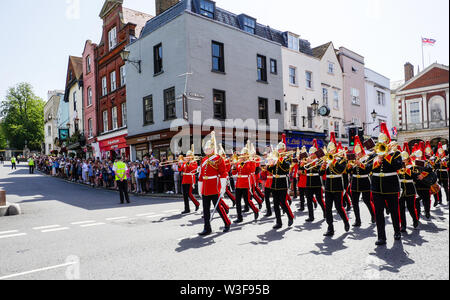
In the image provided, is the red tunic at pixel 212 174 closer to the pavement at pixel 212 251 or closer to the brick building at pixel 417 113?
the pavement at pixel 212 251

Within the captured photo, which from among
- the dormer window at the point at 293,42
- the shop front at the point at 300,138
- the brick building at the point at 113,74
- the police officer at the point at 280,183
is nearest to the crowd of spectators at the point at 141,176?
the brick building at the point at 113,74

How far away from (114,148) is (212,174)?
67.6 feet

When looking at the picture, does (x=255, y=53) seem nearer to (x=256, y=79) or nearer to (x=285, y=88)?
(x=256, y=79)

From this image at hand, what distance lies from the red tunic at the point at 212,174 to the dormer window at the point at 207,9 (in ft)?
49.6

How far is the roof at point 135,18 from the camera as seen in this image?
25.3 m

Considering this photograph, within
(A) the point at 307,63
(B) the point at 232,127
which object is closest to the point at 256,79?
(B) the point at 232,127

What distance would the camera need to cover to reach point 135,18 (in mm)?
26000

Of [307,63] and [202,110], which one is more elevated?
[307,63]

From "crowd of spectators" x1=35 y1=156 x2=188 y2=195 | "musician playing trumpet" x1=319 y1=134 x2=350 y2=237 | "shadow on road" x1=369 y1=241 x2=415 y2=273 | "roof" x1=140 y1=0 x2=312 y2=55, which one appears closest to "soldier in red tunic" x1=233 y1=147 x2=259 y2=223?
"musician playing trumpet" x1=319 y1=134 x2=350 y2=237

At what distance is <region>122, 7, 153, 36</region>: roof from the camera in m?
25.3

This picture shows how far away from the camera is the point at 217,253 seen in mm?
5781

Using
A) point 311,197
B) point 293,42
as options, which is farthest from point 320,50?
point 311,197
